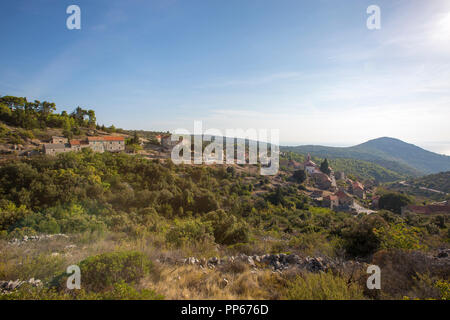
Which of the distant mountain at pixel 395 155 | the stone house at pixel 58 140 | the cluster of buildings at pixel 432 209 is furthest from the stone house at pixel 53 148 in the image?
the distant mountain at pixel 395 155

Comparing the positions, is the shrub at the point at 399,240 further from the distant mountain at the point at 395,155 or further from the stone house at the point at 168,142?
the distant mountain at the point at 395,155

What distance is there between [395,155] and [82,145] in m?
187

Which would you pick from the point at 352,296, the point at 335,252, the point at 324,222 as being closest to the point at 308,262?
the point at 352,296

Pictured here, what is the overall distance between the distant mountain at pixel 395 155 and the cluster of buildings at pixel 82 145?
10865 centimetres

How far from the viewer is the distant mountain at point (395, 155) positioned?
3913 inches

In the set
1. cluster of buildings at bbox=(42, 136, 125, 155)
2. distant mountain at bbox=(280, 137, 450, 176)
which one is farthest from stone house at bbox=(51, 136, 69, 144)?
distant mountain at bbox=(280, 137, 450, 176)

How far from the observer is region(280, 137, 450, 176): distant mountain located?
326 feet

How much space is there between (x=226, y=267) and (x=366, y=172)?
89602 mm

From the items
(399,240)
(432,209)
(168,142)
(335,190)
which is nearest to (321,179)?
(335,190)

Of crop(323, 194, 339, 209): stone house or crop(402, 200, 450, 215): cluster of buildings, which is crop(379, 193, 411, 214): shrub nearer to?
crop(402, 200, 450, 215): cluster of buildings

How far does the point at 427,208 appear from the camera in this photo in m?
21.6

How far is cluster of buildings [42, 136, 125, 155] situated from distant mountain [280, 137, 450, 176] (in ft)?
356

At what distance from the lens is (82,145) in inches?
969
